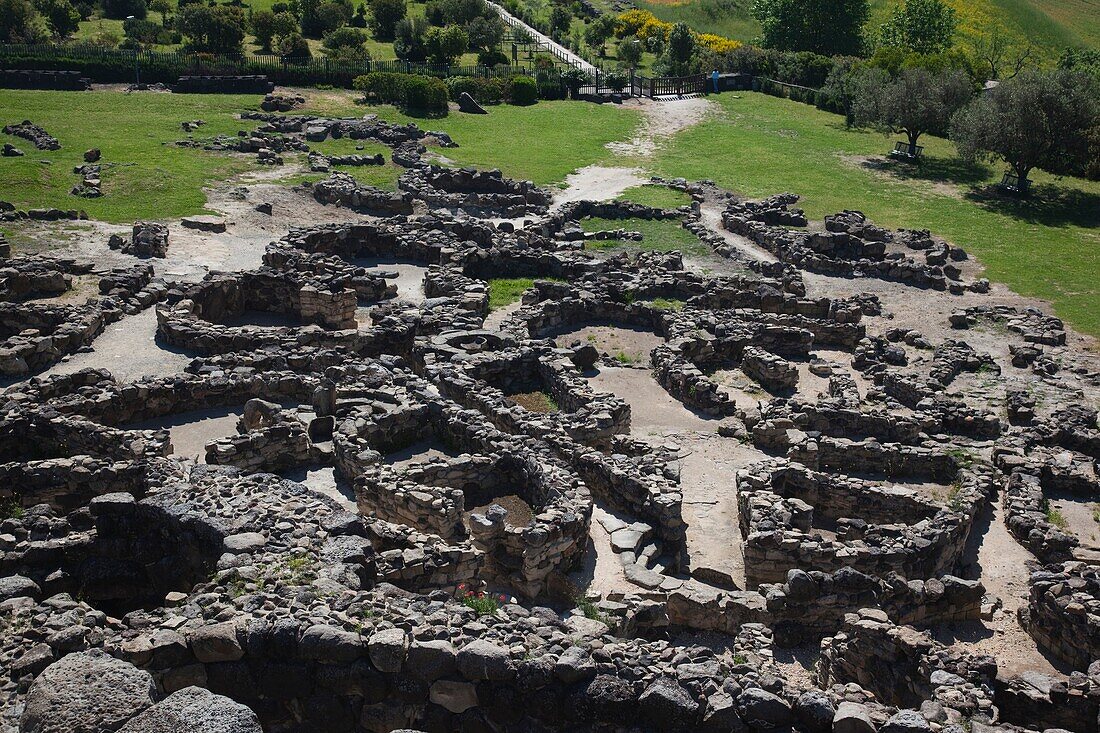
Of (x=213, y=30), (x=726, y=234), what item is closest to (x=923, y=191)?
(x=726, y=234)

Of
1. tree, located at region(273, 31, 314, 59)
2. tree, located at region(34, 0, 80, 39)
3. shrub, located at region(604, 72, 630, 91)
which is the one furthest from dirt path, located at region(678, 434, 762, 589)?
tree, located at region(34, 0, 80, 39)

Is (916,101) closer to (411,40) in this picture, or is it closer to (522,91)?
(522,91)

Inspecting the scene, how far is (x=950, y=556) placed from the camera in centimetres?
2258

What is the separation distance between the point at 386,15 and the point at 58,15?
24.3 m

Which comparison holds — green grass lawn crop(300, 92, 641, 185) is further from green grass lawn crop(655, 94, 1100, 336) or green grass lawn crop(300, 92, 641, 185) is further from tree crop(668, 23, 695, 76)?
tree crop(668, 23, 695, 76)

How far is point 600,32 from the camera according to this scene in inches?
3750

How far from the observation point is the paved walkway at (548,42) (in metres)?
87.2

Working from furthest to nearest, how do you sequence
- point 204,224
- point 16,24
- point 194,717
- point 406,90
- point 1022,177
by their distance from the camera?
point 16,24, point 406,90, point 1022,177, point 204,224, point 194,717

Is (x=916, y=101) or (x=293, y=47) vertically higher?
(x=293, y=47)

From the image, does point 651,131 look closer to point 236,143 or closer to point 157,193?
point 236,143

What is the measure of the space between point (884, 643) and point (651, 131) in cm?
5399

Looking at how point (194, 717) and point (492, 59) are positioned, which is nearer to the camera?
point (194, 717)

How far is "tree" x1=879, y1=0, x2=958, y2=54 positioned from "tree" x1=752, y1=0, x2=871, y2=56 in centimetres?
347

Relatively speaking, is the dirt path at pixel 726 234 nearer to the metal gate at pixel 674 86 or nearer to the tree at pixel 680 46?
the metal gate at pixel 674 86
